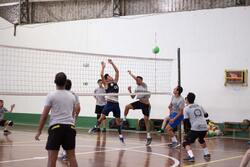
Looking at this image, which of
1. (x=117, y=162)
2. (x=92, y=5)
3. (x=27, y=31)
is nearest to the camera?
(x=117, y=162)

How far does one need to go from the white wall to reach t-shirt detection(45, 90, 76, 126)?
11.0 meters

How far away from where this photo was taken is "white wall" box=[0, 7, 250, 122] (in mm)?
15727

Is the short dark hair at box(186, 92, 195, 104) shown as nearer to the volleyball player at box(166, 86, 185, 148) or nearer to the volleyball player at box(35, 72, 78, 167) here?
the volleyball player at box(166, 86, 185, 148)

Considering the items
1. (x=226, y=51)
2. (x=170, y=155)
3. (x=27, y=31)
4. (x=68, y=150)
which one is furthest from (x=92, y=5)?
(x=68, y=150)

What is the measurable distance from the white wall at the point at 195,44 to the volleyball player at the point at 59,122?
10927 millimetres

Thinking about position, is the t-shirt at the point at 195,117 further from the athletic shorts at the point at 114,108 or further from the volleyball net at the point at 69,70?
the volleyball net at the point at 69,70

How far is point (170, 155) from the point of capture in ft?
33.2

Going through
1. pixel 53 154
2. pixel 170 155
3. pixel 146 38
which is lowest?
pixel 170 155

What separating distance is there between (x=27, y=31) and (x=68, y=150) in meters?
16.9

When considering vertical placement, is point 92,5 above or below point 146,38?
above

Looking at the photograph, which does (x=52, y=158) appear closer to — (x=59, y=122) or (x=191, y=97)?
(x=59, y=122)

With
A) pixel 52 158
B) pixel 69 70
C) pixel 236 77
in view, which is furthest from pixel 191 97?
pixel 69 70

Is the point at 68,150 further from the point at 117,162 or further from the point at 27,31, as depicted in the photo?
the point at 27,31

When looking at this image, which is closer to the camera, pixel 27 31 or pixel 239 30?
pixel 239 30
